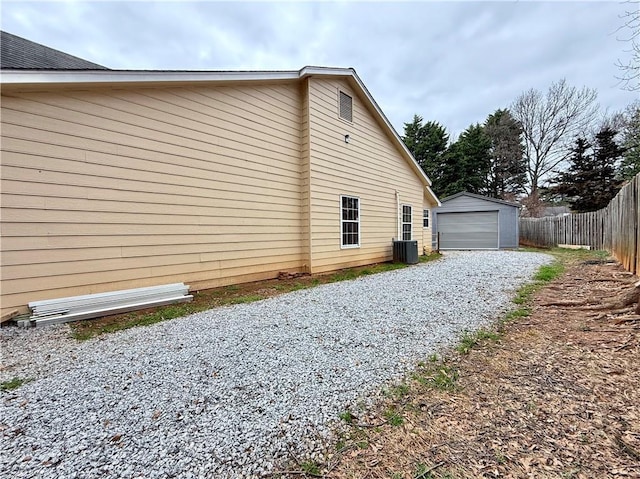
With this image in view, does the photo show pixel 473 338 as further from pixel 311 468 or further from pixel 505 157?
pixel 505 157

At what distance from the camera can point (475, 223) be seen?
52.2 feet

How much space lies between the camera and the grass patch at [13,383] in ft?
7.52

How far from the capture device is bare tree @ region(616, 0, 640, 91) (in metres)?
4.11

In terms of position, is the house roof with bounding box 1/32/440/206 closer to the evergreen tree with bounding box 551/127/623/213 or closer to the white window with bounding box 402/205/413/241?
the white window with bounding box 402/205/413/241

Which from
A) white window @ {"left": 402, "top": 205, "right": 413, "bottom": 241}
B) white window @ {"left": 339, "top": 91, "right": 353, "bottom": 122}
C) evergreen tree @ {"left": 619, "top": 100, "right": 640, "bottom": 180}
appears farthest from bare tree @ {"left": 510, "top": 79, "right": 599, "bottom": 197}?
white window @ {"left": 339, "top": 91, "right": 353, "bottom": 122}

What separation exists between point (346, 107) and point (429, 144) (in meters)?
20.4

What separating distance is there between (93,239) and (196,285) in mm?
1913

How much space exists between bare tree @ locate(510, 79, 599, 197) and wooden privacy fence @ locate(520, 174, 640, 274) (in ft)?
28.3

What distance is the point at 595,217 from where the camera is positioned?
12180 mm

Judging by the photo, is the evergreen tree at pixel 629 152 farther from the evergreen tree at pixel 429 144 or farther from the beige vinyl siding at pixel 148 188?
the beige vinyl siding at pixel 148 188

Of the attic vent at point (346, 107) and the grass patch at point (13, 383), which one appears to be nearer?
the grass patch at point (13, 383)

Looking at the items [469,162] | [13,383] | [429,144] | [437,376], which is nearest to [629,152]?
[469,162]

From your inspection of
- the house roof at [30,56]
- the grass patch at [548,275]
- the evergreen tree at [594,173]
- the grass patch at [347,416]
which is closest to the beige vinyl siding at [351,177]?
the grass patch at [548,275]

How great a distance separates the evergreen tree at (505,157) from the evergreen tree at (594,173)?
12.6 ft
